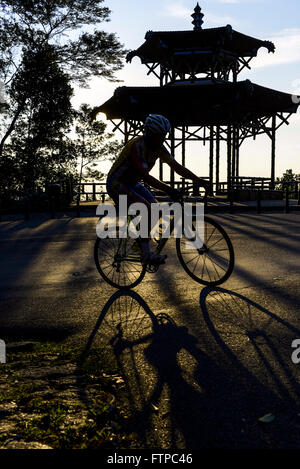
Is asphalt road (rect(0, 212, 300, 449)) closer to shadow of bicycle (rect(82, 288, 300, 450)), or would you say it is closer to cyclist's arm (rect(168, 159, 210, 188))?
shadow of bicycle (rect(82, 288, 300, 450))

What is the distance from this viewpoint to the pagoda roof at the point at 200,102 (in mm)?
22547

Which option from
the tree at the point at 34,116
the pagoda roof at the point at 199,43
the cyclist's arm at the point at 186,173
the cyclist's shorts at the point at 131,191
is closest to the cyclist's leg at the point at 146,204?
the cyclist's shorts at the point at 131,191

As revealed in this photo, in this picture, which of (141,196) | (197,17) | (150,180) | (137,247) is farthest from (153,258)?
(197,17)

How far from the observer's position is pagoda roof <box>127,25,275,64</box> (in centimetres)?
2414

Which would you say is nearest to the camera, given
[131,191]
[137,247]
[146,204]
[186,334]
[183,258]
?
[186,334]

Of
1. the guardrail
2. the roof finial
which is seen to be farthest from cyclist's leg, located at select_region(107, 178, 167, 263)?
the roof finial

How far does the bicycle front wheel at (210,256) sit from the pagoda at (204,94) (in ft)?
58.8

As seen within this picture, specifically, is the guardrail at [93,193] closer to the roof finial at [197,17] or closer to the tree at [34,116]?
the tree at [34,116]

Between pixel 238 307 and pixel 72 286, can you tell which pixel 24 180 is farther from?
pixel 238 307

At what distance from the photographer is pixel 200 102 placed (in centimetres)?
2364

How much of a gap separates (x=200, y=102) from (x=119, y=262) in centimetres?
1956

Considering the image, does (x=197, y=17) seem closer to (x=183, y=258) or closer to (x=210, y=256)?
(x=183, y=258)

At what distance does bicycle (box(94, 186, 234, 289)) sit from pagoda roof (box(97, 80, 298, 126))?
1815cm

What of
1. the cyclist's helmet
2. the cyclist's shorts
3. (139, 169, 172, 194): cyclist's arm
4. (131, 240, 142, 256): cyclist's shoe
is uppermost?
the cyclist's helmet
